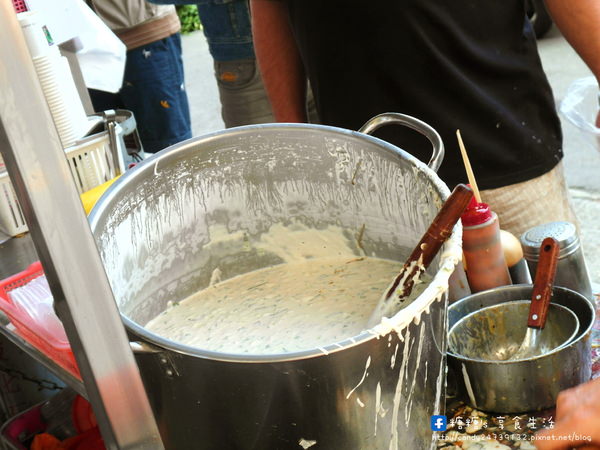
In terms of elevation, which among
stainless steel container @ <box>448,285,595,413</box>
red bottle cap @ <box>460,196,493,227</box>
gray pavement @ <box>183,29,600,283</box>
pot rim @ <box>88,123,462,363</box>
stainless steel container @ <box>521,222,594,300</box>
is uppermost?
pot rim @ <box>88,123,462,363</box>

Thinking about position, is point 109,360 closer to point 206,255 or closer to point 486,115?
point 206,255

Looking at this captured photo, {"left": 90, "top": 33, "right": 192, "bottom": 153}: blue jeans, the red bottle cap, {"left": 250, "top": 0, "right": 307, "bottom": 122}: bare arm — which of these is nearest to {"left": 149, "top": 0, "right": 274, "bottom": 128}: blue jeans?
{"left": 90, "top": 33, "right": 192, "bottom": 153}: blue jeans

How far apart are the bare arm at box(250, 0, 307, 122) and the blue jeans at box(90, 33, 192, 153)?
1.20 meters

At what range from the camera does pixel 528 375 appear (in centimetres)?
95

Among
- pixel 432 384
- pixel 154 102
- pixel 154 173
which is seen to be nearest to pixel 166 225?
pixel 154 173

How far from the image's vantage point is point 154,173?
1183mm

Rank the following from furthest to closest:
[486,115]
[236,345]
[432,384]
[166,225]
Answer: [486,115] → [166,225] → [236,345] → [432,384]

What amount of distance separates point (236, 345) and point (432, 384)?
1.30 feet

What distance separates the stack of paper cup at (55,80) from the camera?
1.60m

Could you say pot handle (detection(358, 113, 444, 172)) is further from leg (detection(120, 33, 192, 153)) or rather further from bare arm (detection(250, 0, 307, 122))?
leg (detection(120, 33, 192, 153))

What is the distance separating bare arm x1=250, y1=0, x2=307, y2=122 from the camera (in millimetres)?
1860

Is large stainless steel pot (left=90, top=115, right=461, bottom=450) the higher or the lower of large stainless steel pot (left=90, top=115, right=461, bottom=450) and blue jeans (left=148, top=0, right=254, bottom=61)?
the lower

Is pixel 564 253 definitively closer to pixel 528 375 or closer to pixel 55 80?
pixel 528 375

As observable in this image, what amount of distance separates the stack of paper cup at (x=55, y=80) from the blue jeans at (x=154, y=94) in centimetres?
126
